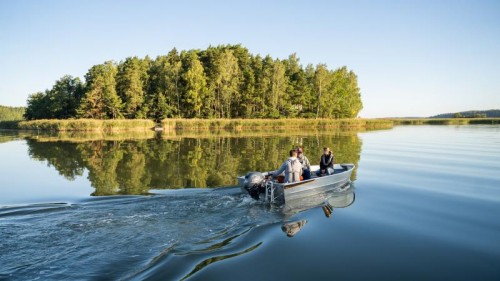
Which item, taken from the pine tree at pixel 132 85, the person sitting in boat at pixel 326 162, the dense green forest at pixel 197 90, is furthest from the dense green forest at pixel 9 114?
the person sitting in boat at pixel 326 162

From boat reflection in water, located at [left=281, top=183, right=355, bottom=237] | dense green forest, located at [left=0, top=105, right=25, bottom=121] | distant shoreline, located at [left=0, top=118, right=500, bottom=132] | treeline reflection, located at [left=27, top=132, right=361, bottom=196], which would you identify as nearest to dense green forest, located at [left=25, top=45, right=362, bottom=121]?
distant shoreline, located at [left=0, top=118, right=500, bottom=132]

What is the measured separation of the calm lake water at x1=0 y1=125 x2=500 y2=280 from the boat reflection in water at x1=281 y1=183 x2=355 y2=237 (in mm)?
74

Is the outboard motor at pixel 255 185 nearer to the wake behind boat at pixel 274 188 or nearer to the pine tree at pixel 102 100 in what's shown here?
the wake behind boat at pixel 274 188

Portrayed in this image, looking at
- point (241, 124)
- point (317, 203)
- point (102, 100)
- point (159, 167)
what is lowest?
point (317, 203)

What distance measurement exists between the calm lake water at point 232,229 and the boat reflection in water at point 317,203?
7 cm

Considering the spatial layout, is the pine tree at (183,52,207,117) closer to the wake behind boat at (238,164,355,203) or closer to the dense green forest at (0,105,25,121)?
the wake behind boat at (238,164,355,203)

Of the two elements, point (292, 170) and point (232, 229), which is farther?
point (292, 170)

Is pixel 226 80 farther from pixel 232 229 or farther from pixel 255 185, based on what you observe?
pixel 232 229

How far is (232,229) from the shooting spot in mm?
8516

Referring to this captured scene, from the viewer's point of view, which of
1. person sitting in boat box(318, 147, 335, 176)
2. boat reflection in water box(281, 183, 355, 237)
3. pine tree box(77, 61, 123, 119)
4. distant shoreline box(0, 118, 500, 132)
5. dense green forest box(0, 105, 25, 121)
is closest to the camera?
boat reflection in water box(281, 183, 355, 237)

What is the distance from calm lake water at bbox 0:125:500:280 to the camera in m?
6.37

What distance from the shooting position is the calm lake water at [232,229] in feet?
20.9

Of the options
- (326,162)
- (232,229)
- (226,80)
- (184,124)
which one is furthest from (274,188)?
(226,80)

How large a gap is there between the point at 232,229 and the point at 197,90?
61680 millimetres
